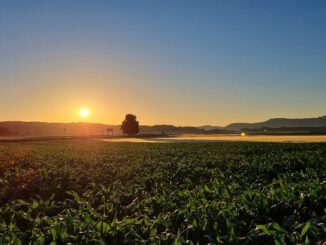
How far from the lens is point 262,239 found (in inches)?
221

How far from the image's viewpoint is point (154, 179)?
13.8 m

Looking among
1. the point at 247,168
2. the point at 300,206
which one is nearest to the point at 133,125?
the point at 247,168

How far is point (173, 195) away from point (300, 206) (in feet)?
10.5

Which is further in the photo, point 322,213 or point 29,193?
point 29,193

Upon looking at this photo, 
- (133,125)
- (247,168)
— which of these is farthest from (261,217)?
(133,125)

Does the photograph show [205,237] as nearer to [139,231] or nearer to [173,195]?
[139,231]

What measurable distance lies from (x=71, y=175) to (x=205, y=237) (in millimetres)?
10093

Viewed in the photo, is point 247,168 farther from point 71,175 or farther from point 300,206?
point 300,206

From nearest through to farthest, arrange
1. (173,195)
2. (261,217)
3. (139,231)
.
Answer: (139,231), (261,217), (173,195)

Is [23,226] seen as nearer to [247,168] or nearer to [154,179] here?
[154,179]

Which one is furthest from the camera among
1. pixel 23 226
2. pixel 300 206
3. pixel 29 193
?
pixel 29 193

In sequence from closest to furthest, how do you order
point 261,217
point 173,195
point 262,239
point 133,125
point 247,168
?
point 262,239
point 261,217
point 173,195
point 247,168
point 133,125

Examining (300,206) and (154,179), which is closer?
(300,206)

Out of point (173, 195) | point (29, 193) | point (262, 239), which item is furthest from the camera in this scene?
point (29, 193)
